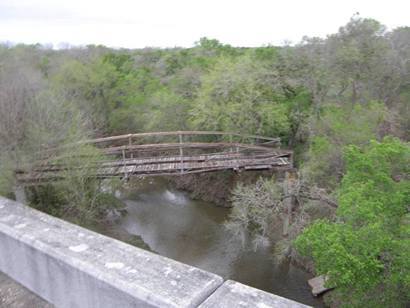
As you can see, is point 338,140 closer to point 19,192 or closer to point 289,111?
point 289,111

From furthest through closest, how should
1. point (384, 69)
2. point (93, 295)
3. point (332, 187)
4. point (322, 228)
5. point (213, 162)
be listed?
point (384, 69), point (213, 162), point (332, 187), point (322, 228), point (93, 295)

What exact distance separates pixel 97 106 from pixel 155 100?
17.1ft

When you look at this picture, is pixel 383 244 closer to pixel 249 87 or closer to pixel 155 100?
pixel 249 87

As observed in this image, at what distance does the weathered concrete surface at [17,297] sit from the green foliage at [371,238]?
4.49m

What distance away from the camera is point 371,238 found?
521cm

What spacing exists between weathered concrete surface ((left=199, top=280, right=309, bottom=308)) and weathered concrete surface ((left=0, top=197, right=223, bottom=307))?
0.05 meters

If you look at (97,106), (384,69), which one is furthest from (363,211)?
(97,106)

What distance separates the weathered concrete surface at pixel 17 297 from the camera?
2.15 meters

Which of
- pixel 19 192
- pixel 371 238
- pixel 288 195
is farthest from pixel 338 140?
pixel 19 192

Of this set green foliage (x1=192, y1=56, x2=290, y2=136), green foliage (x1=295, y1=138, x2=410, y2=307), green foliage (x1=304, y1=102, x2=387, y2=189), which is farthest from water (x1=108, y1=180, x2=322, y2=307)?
green foliage (x1=192, y1=56, x2=290, y2=136)

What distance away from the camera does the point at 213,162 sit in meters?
11.4

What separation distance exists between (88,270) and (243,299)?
0.89m

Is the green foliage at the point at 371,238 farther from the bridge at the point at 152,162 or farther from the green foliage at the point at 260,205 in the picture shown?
the bridge at the point at 152,162

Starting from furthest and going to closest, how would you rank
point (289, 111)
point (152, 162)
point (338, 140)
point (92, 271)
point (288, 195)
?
point (289, 111) < point (338, 140) < point (152, 162) < point (288, 195) < point (92, 271)
